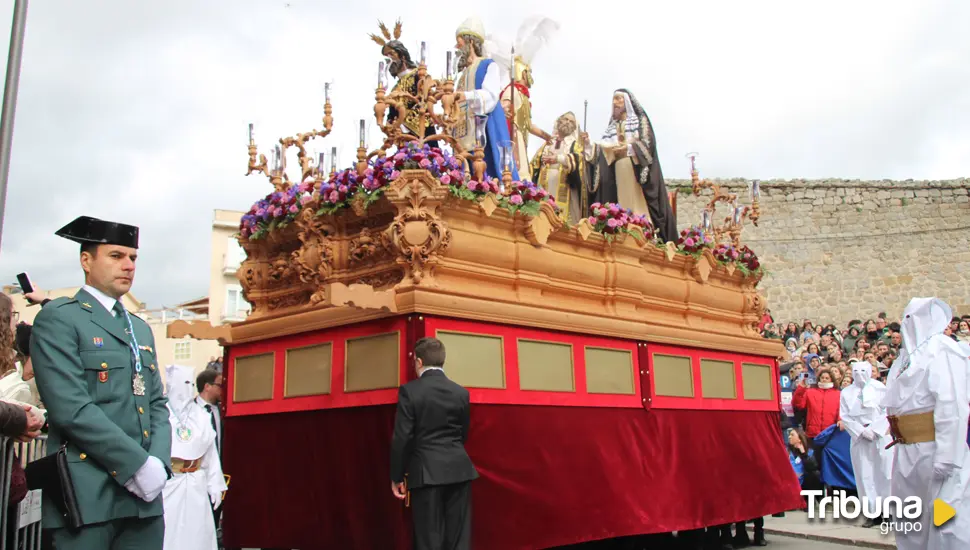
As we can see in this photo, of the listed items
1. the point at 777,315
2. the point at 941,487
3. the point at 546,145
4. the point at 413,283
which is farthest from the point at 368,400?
the point at 777,315

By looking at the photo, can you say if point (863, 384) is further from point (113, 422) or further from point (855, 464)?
point (113, 422)

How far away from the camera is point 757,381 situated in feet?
34.1

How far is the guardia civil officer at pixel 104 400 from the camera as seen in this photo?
3.59 metres

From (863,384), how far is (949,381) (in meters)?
6.64

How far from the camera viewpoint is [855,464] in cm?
1262

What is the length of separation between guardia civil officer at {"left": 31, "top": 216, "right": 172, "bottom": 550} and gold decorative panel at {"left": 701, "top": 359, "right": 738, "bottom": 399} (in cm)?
654

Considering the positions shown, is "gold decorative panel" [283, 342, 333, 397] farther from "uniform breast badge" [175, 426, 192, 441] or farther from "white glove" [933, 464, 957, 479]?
"white glove" [933, 464, 957, 479]

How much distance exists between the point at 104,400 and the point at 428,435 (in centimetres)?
257

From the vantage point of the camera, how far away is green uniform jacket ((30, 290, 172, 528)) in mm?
3580

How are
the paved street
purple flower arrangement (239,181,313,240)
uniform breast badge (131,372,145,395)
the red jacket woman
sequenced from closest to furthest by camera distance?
uniform breast badge (131,372,145,395)
purple flower arrangement (239,181,313,240)
the paved street
the red jacket woman

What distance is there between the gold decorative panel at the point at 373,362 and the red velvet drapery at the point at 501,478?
209 millimetres

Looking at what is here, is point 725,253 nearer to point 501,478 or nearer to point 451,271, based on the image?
point 451,271

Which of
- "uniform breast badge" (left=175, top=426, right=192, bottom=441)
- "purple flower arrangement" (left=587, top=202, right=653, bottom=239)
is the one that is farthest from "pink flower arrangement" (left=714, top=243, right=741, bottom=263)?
"uniform breast badge" (left=175, top=426, right=192, bottom=441)
